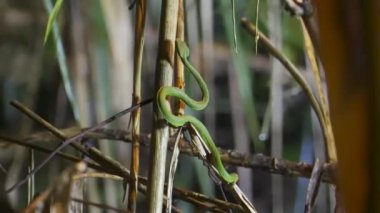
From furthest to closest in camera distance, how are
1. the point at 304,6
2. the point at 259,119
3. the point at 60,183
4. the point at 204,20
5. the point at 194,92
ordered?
the point at 259,119 < the point at 194,92 < the point at 204,20 < the point at 304,6 < the point at 60,183

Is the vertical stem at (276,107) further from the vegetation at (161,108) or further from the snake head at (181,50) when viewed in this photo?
the snake head at (181,50)

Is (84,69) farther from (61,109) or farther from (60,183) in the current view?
(60,183)

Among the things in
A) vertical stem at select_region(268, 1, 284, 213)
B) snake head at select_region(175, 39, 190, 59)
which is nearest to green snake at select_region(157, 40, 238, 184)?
snake head at select_region(175, 39, 190, 59)

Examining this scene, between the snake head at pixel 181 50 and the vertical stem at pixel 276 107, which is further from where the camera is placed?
the vertical stem at pixel 276 107

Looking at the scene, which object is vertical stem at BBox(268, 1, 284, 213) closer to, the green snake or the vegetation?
the vegetation

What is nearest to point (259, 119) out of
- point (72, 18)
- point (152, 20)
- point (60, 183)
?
point (152, 20)

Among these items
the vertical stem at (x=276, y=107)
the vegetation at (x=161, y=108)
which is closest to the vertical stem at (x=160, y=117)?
the vegetation at (x=161, y=108)

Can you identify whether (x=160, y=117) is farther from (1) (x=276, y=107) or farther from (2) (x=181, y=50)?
(1) (x=276, y=107)

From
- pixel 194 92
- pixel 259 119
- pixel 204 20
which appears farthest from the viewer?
pixel 259 119
